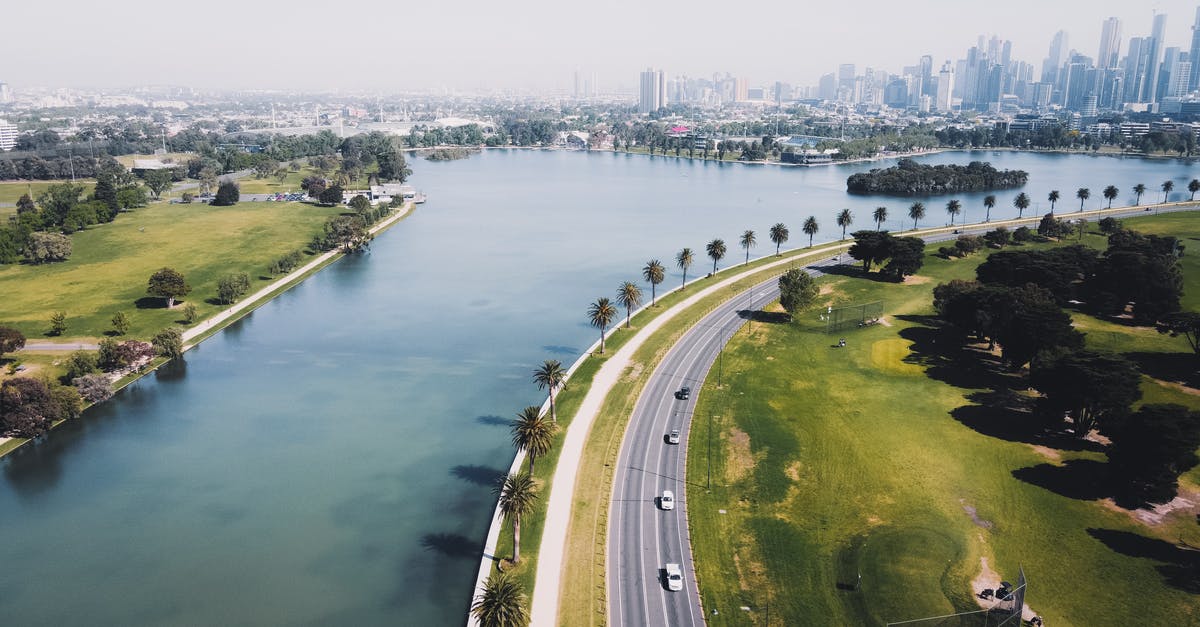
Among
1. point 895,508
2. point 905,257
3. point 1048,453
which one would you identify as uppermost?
point 905,257

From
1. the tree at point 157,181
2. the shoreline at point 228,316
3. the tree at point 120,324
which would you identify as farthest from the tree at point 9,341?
the tree at point 157,181

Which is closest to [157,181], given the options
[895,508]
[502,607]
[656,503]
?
[656,503]

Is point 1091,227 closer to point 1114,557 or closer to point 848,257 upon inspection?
point 848,257

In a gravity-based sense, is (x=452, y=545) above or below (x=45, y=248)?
below

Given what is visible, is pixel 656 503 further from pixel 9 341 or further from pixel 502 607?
pixel 9 341

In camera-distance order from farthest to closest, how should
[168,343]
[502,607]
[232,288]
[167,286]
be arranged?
[232,288] → [167,286] → [168,343] → [502,607]

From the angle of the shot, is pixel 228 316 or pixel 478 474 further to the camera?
pixel 228 316

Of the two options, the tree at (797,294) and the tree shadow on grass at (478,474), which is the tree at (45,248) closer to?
the tree shadow on grass at (478,474)

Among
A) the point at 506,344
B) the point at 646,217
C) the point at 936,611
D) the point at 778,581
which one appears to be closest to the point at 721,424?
the point at 778,581
